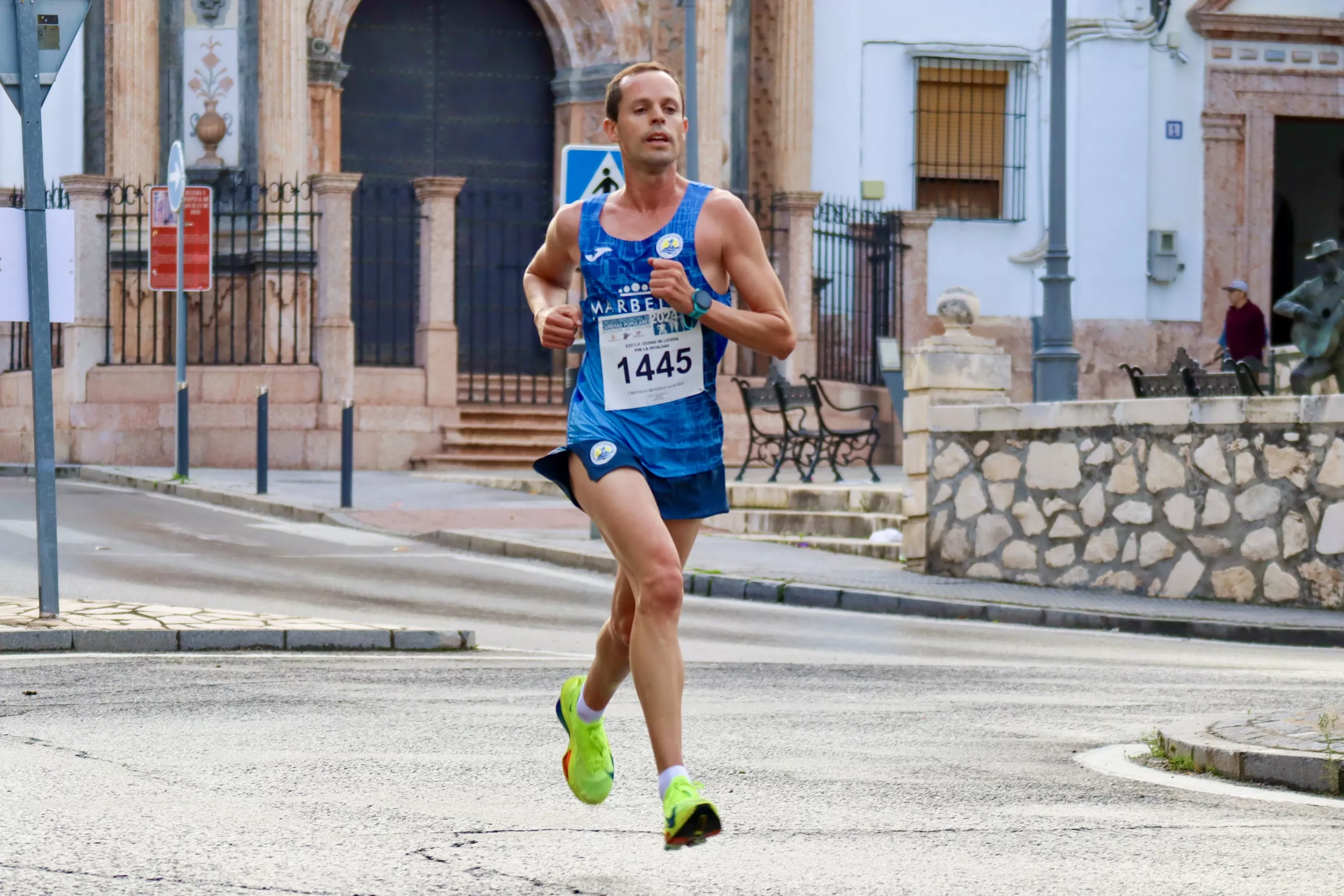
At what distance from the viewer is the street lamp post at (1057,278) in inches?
656

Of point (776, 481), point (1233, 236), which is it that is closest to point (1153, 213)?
point (1233, 236)

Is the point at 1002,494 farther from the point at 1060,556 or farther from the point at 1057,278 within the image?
the point at 1057,278

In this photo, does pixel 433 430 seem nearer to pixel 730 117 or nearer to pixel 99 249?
pixel 99 249

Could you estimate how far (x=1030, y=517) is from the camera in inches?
580

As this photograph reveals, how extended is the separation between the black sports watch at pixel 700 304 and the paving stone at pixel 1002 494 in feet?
31.3

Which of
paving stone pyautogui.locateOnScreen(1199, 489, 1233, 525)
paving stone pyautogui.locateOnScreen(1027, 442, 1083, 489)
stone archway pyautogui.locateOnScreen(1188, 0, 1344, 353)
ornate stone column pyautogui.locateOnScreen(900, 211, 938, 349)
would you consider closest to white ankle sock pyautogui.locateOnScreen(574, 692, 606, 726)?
paving stone pyautogui.locateOnScreen(1199, 489, 1233, 525)

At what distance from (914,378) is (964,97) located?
14867 mm

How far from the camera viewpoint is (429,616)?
1234 centimetres

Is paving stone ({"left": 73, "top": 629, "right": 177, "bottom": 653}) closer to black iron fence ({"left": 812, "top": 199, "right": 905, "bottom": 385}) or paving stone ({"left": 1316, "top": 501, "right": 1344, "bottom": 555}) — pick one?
paving stone ({"left": 1316, "top": 501, "right": 1344, "bottom": 555})

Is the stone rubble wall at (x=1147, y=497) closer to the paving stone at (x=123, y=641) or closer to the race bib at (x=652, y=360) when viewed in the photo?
the paving stone at (x=123, y=641)

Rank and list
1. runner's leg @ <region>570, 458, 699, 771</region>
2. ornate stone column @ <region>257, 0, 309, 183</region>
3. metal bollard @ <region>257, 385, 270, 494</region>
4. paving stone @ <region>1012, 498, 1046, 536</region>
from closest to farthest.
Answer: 1. runner's leg @ <region>570, 458, 699, 771</region>
2. paving stone @ <region>1012, 498, 1046, 536</region>
3. metal bollard @ <region>257, 385, 270, 494</region>
4. ornate stone column @ <region>257, 0, 309, 183</region>

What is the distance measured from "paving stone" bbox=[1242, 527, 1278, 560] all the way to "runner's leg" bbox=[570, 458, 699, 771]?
882 cm

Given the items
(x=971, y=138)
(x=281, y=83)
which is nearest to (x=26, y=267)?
(x=281, y=83)

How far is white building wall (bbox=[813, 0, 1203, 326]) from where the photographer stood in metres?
29.2
